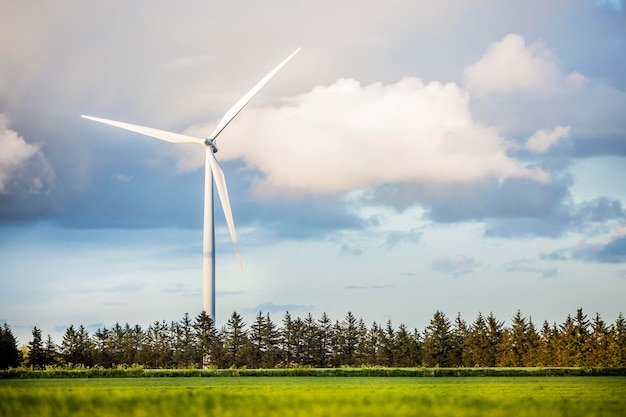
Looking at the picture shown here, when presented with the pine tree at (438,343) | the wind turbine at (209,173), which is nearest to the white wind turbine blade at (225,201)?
the wind turbine at (209,173)

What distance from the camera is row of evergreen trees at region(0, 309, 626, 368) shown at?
97.8 meters

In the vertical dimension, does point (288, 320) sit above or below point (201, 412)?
above

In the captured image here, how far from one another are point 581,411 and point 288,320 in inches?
3463

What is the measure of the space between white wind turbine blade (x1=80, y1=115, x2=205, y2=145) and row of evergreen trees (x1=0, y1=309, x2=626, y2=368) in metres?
28.9

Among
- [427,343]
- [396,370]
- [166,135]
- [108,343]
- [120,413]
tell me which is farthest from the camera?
[108,343]

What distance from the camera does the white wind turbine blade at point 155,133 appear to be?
73.1 meters

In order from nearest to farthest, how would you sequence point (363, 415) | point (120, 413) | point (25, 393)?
point (363, 415) < point (120, 413) < point (25, 393)

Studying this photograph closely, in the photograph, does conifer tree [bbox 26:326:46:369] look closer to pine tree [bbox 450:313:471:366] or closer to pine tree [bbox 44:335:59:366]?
pine tree [bbox 44:335:59:366]

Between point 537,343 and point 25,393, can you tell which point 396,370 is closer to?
point 537,343

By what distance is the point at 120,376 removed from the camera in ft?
226

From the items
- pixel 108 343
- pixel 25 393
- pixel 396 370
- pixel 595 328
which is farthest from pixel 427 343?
pixel 25 393

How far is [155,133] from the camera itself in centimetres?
7312

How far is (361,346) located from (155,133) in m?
46.3

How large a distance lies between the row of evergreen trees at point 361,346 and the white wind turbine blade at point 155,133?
94.7ft
